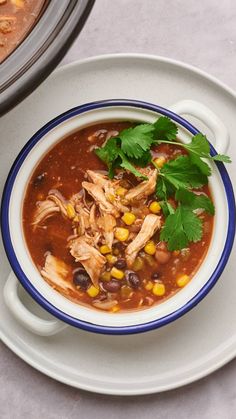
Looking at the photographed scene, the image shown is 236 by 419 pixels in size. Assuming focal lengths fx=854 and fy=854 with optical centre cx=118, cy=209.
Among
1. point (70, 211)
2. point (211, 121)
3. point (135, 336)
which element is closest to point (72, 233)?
point (70, 211)

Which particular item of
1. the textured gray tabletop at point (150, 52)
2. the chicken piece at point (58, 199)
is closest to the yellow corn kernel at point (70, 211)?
the chicken piece at point (58, 199)

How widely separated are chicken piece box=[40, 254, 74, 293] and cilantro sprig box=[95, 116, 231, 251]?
0.29 m

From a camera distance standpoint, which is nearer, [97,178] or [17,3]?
[17,3]

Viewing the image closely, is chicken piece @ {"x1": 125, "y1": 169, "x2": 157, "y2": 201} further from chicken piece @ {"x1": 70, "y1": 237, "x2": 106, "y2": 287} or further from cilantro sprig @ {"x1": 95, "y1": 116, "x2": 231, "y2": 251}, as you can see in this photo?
chicken piece @ {"x1": 70, "y1": 237, "x2": 106, "y2": 287}

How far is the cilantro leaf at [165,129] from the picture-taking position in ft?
7.66

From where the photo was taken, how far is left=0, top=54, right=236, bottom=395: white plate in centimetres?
251

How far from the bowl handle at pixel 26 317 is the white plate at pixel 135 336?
9 centimetres

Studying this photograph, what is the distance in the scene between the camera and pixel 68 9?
2.16 m

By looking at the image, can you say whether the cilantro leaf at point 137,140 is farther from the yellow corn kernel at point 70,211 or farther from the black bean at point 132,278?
the black bean at point 132,278

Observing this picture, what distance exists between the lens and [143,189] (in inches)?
93.0

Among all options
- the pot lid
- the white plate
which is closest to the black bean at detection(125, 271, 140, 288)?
the white plate

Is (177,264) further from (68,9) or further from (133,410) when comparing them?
(68,9)

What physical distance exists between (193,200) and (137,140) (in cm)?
23

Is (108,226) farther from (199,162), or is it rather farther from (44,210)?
(199,162)
